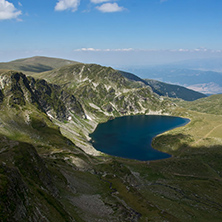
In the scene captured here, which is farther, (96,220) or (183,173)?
(183,173)

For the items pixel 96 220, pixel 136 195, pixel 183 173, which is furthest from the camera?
pixel 183 173

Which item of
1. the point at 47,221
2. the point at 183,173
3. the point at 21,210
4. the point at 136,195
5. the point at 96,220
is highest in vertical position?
the point at 21,210

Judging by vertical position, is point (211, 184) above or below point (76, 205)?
below

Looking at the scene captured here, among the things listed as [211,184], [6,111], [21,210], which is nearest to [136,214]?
[21,210]

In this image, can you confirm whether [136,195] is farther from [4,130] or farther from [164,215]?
[4,130]

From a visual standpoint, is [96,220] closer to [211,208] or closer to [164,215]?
[164,215]

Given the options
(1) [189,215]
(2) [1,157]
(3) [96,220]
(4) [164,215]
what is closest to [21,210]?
(3) [96,220]

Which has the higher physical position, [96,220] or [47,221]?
[47,221]

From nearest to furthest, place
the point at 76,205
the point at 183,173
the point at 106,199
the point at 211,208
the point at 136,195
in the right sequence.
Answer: the point at 76,205 < the point at 106,199 < the point at 136,195 < the point at 211,208 < the point at 183,173

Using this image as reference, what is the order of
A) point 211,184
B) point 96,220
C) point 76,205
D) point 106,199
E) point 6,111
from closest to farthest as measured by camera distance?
Answer: point 96,220 → point 76,205 → point 106,199 → point 211,184 → point 6,111
